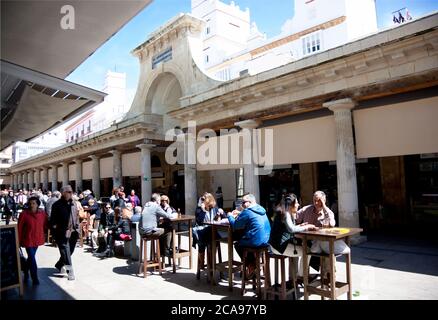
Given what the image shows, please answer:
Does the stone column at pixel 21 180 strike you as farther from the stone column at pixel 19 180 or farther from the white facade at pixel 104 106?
the white facade at pixel 104 106

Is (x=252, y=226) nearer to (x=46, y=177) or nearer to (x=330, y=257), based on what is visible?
(x=330, y=257)

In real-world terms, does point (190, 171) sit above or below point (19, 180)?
below

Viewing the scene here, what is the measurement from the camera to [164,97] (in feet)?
57.2

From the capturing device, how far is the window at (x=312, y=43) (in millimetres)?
33494

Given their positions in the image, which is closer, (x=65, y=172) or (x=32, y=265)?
(x=32, y=265)

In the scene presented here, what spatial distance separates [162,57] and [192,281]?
12898 millimetres

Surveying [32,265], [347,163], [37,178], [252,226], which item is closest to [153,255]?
[32,265]

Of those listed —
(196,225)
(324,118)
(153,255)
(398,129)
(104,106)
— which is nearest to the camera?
(196,225)

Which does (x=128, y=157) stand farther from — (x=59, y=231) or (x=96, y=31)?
(x=96, y=31)

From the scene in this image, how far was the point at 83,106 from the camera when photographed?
222 inches

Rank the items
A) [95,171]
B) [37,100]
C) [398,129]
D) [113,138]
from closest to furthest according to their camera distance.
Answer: [37,100] → [398,129] → [113,138] → [95,171]

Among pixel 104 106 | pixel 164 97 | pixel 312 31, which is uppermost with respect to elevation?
pixel 312 31

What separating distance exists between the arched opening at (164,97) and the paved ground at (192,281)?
398 inches
